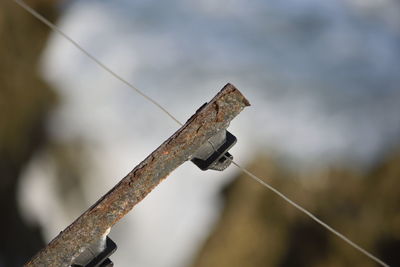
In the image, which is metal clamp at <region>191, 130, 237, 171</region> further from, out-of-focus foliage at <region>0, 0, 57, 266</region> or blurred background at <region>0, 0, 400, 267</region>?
out-of-focus foliage at <region>0, 0, 57, 266</region>

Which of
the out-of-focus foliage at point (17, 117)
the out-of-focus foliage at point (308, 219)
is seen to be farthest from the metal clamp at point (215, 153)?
the out-of-focus foliage at point (17, 117)

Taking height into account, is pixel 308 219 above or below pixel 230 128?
below

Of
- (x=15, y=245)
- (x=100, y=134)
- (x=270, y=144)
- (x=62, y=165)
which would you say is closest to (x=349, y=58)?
(x=270, y=144)

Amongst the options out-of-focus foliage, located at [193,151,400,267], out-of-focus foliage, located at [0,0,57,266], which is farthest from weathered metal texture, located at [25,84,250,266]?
out-of-focus foliage, located at [0,0,57,266]

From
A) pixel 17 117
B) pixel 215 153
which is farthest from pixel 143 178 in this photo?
pixel 17 117

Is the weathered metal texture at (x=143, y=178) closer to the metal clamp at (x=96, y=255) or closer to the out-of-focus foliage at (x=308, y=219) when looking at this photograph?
the metal clamp at (x=96, y=255)

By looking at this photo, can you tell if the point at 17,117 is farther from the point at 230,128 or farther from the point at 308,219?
the point at 308,219
